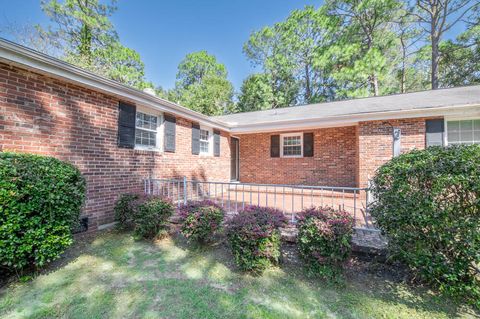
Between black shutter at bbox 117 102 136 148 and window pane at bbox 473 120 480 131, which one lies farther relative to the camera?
window pane at bbox 473 120 480 131

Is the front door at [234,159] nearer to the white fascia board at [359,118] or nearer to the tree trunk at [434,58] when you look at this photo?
the white fascia board at [359,118]

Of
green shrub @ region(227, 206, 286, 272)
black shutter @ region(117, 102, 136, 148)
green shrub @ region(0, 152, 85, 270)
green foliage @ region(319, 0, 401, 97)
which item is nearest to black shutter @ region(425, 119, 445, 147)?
green shrub @ region(227, 206, 286, 272)

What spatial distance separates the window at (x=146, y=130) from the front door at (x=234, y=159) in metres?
4.45

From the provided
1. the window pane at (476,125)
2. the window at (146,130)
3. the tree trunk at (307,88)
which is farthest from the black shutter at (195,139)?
the tree trunk at (307,88)

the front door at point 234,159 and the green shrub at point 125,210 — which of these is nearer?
the green shrub at point 125,210

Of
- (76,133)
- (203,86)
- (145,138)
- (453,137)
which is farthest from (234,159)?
(203,86)

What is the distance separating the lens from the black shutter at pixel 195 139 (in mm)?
7473

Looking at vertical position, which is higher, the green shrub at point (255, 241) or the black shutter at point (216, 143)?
the black shutter at point (216, 143)

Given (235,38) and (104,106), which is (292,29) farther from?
(104,106)

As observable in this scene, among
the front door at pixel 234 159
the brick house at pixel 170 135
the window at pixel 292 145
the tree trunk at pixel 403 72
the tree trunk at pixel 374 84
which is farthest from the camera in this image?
the tree trunk at pixel 403 72

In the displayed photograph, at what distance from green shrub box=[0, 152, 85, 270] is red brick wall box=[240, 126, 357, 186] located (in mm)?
7478

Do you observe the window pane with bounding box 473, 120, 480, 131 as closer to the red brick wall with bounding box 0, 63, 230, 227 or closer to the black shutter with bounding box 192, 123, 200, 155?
the black shutter with bounding box 192, 123, 200, 155

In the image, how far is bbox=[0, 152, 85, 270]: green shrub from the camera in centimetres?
249

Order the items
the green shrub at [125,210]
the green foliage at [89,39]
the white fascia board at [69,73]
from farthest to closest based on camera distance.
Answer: the green foliage at [89,39] < the green shrub at [125,210] < the white fascia board at [69,73]
